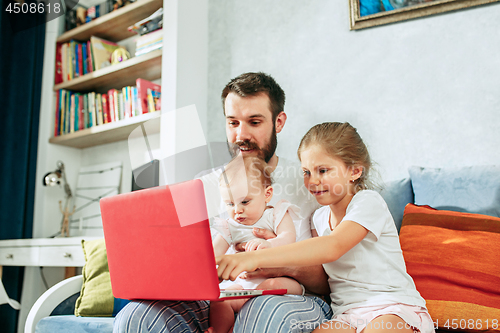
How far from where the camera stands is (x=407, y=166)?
4.95 feet

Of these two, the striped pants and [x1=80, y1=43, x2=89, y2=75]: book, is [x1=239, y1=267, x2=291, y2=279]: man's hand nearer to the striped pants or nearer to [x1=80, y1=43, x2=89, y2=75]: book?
the striped pants

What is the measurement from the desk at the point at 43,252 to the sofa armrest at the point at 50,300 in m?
0.27

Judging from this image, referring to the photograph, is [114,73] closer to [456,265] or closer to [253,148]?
[253,148]

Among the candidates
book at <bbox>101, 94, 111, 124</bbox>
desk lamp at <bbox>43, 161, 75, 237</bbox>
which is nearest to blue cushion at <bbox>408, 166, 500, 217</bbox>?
book at <bbox>101, 94, 111, 124</bbox>

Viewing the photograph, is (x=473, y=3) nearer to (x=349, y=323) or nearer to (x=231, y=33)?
(x=231, y=33)

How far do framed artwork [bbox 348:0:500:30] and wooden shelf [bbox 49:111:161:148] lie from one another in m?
1.09

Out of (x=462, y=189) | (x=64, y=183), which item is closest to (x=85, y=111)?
(x=64, y=183)

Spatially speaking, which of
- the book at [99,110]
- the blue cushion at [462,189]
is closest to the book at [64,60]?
the book at [99,110]

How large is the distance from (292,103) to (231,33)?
0.59 metres

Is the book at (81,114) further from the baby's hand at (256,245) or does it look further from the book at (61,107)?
the baby's hand at (256,245)

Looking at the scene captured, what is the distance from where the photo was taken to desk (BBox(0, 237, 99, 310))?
5.81 ft

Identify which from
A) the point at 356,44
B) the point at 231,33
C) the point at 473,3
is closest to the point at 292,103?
the point at 356,44

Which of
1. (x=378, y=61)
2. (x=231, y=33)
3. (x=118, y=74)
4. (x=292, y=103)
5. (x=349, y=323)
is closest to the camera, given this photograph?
(x=349, y=323)

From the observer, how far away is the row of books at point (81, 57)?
7.52 ft
